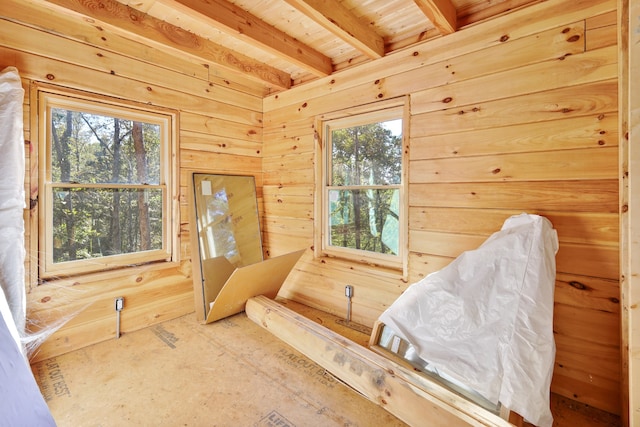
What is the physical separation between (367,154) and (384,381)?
1763 mm

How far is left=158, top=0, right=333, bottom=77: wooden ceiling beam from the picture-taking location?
181 centimetres

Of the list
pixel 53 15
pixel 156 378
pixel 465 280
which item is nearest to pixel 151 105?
pixel 53 15

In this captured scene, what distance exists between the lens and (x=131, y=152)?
7.95 ft

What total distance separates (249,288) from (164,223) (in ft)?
3.19

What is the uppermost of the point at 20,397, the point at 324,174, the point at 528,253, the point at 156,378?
the point at 324,174

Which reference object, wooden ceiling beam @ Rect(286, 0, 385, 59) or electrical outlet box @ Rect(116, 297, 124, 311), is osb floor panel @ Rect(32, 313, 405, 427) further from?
wooden ceiling beam @ Rect(286, 0, 385, 59)

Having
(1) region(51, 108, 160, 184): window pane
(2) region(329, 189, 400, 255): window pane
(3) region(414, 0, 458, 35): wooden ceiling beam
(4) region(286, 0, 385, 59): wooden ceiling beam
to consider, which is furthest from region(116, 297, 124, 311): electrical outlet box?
(3) region(414, 0, 458, 35): wooden ceiling beam

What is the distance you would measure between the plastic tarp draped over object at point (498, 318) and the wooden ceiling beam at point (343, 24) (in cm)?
158

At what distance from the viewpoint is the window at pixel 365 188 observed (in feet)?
7.88

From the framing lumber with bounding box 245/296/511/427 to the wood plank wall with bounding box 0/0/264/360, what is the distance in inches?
47.3

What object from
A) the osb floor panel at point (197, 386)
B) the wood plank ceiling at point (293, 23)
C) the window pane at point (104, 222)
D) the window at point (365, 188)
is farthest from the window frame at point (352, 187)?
the window pane at point (104, 222)

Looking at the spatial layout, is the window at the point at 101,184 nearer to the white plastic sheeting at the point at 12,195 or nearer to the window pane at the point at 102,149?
the window pane at the point at 102,149

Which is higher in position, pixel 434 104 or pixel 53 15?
pixel 53 15

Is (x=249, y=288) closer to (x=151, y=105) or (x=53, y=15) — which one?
(x=151, y=105)
